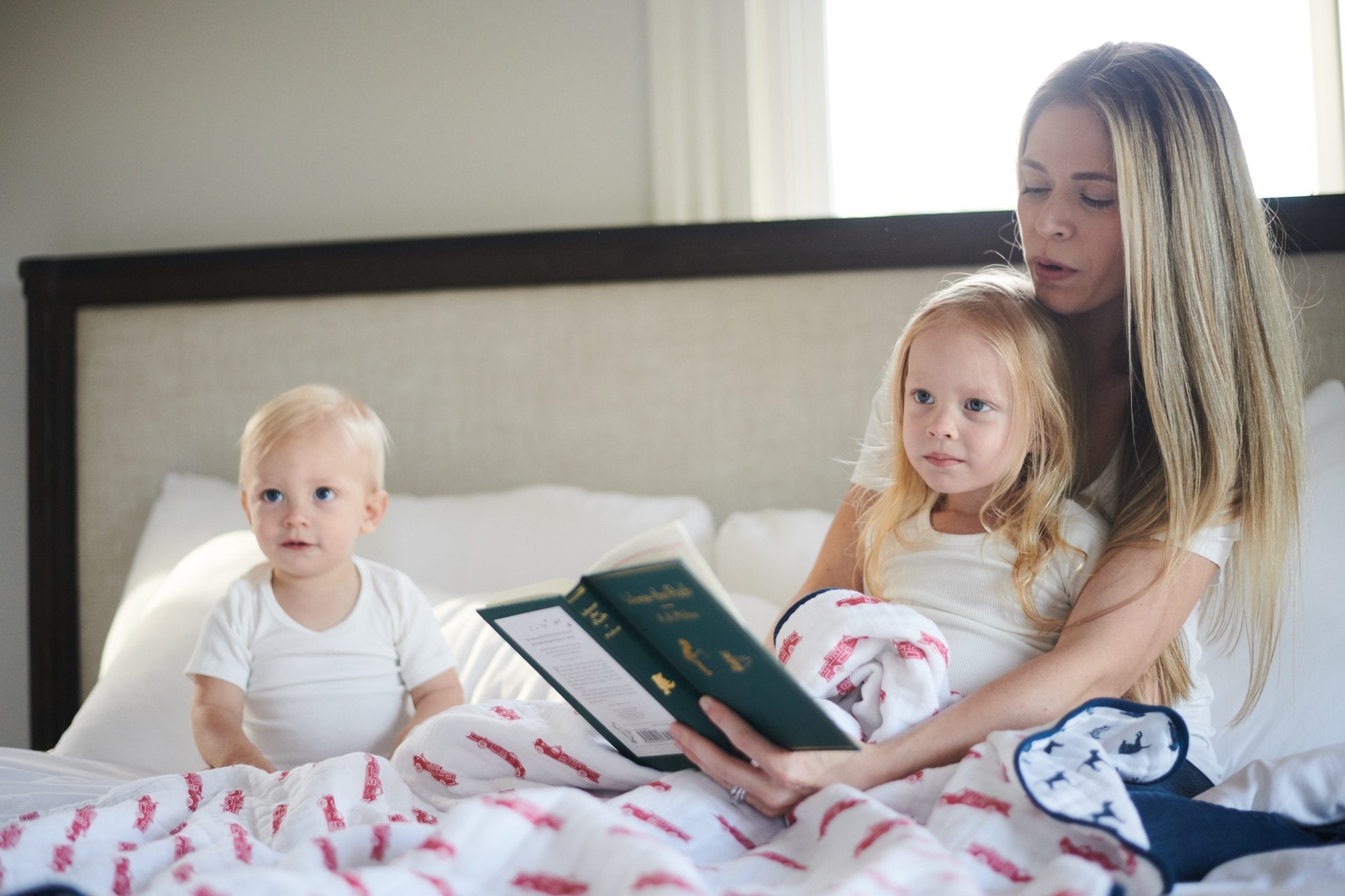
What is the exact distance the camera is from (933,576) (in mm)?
1334

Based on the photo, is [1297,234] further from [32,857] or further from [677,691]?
[32,857]

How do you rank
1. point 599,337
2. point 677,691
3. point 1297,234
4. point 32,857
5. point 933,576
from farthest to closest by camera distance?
point 599,337
point 1297,234
point 933,576
point 677,691
point 32,857

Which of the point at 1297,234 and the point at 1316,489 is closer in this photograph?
the point at 1316,489

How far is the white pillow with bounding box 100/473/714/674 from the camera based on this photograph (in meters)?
1.92

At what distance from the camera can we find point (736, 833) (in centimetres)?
103

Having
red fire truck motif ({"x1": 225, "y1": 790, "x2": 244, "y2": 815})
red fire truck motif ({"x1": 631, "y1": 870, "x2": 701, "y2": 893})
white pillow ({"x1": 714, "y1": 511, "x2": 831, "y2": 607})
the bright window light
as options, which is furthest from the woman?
the bright window light

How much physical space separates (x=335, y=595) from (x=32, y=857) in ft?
2.45

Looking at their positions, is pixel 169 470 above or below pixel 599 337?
below

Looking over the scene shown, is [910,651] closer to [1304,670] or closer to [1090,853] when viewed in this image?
[1090,853]

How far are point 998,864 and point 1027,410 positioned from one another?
1.83ft

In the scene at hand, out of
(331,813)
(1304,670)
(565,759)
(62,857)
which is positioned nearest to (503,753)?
(565,759)

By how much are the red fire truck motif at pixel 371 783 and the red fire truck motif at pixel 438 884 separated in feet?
1.01

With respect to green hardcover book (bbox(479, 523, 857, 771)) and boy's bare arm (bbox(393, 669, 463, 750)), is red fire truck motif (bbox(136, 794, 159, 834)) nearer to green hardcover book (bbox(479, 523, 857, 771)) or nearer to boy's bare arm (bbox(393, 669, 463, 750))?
green hardcover book (bbox(479, 523, 857, 771))

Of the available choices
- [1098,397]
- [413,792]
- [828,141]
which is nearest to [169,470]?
[413,792]
